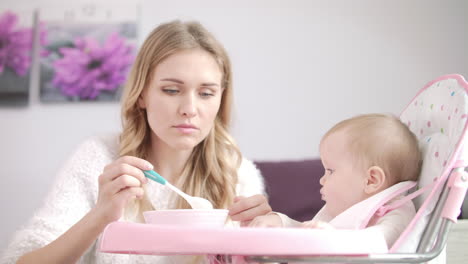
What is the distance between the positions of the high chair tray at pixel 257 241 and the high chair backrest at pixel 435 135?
155 millimetres

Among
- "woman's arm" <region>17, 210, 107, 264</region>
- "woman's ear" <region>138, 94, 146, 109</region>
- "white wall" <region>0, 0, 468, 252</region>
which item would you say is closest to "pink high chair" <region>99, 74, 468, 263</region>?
"woman's arm" <region>17, 210, 107, 264</region>

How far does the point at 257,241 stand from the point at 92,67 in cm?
226

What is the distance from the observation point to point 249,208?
1.15 metres

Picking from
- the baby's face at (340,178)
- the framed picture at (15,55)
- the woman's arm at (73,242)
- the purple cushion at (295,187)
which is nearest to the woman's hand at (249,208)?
the baby's face at (340,178)

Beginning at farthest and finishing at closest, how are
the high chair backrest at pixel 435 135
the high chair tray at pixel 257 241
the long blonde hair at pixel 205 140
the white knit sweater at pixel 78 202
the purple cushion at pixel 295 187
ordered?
the purple cushion at pixel 295 187 → the long blonde hair at pixel 205 140 → the white knit sweater at pixel 78 202 → the high chair backrest at pixel 435 135 → the high chair tray at pixel 257 241

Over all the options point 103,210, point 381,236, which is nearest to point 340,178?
point 381,236

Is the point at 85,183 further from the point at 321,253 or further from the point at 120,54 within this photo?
the point at 120,54

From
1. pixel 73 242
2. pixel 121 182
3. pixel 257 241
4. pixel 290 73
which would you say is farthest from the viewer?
pixel 290 73

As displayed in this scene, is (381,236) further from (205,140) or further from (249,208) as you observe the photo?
(205,140)

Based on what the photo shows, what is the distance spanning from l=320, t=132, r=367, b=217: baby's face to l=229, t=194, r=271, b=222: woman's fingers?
0.15 metres

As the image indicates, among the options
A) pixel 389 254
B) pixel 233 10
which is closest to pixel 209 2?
pixel 233 10

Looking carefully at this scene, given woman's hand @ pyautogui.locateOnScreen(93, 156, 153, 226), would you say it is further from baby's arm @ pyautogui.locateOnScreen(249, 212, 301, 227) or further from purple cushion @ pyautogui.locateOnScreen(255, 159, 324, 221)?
purple cushion @ pyautogui.locateOnScreen(255, 159, 324, 221)

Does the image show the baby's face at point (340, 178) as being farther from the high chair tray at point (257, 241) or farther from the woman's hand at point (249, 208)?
the high chair tray at point (257, 241)

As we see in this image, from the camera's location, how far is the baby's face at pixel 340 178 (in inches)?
41.3
